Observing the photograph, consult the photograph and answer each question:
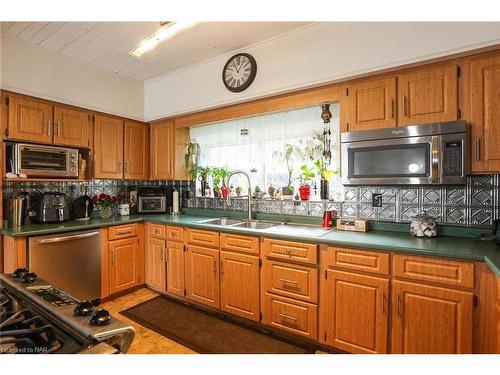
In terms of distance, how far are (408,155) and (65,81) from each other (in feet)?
10.8

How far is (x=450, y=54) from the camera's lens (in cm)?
179

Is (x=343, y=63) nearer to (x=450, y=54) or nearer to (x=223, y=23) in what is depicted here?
(x=450, y=54)

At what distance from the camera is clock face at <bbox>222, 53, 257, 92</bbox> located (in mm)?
2623

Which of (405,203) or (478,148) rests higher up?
(478,148)

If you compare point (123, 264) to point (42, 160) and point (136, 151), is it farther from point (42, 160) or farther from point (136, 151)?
point (136, 151)

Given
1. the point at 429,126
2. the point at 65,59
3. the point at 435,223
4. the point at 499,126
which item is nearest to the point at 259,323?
the point at 435,223

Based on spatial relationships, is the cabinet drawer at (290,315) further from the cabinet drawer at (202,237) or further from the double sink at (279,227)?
the cabinet drawer at (202,237)

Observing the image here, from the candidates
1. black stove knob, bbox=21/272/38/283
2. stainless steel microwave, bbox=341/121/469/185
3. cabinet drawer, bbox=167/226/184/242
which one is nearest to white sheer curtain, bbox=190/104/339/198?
stainless steel microwave, bbox=341/121/469/185

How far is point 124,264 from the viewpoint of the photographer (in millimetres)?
3043

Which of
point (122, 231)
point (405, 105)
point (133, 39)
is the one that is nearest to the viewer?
point (405, 105)

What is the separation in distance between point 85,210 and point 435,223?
3.42 metres

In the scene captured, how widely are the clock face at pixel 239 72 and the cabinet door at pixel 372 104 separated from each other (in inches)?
37.2

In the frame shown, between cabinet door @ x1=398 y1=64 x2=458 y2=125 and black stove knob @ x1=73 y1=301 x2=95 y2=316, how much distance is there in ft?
6.96

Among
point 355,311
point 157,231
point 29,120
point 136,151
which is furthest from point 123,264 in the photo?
point 355,311
